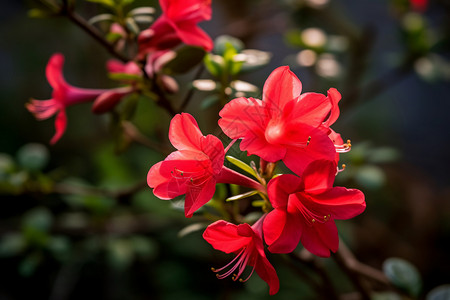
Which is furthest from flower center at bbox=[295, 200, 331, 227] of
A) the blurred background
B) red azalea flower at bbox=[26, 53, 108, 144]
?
red azalea flower at bbox=[26, 53, 108, 144]

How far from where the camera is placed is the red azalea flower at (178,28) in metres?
0.81

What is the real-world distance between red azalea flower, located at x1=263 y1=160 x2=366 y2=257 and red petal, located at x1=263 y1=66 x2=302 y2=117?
12cm

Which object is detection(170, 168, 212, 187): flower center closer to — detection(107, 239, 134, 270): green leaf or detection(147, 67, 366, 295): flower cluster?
detection(147, 67, 366, 295): flower cluster

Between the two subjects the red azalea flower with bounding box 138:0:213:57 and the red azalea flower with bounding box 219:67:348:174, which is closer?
the red azalea flower with bounding box 219:67:348:174

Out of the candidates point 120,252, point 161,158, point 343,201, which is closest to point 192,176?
point 343,201

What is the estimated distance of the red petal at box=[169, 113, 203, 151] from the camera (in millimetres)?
640

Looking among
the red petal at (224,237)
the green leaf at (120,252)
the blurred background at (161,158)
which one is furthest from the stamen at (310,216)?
the green leaf at (120,252)

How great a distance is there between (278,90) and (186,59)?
288 millimetres

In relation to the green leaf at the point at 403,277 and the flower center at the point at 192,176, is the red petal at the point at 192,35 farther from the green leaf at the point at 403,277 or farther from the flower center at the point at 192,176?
the green leaf at the point at 403,277

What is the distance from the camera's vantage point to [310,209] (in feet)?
2.25

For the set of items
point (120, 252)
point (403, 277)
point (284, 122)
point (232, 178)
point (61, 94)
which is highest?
point (284, 122)

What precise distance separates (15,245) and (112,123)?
82cm

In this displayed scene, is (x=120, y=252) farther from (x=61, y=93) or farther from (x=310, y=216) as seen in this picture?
→ (x=310, y=216)

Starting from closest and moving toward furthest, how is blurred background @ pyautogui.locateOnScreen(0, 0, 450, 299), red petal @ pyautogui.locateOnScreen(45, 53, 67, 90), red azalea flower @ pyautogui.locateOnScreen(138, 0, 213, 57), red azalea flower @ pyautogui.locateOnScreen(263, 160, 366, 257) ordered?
red azalea flower @ pyautogui.locateOnScreen(263, 160, 366, 257)
red azalea flower @ pyautogui.locateOnScreen(138, 0, 213, 57)
red petal @ pyautogui.locateOnScreen(45, 53, 67, 90)
blurred background @ pyautogui.locateOnScreen(0, 0, 450, 299)
